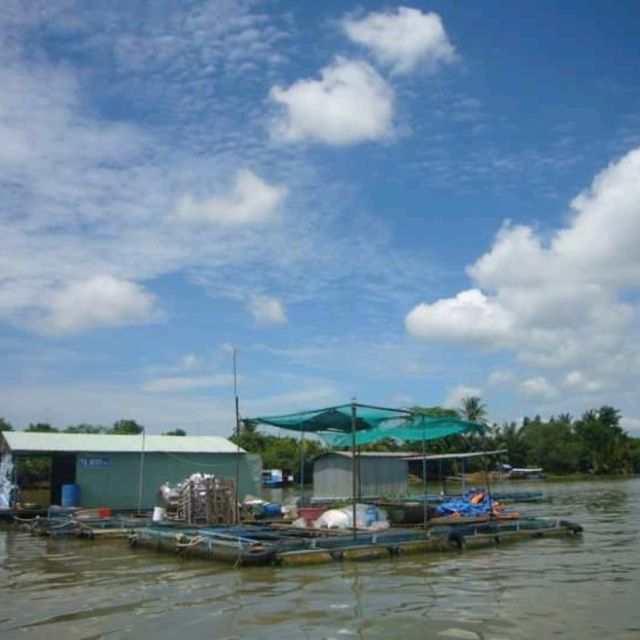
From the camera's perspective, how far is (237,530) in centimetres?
1730

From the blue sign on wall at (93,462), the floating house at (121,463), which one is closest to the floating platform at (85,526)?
the floating house at (121,463)

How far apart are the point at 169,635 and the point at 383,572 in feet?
18.1

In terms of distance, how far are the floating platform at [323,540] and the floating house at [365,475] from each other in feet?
56.6

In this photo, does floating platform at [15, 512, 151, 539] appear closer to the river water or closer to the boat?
the river water

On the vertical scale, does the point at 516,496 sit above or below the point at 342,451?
below

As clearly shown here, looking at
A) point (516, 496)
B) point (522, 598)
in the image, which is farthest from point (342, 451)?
point (522, 598)

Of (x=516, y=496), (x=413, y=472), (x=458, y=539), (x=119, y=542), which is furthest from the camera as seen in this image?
(x=413, y=472)

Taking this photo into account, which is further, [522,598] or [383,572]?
[383,572]

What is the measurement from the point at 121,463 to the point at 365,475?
13104mm

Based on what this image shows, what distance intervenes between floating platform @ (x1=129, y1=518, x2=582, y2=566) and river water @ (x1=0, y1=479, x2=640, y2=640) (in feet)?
1.18

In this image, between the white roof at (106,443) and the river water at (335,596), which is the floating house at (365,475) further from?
the river water at (335,596)

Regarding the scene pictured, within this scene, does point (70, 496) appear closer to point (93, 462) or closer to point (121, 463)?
point (93, 462)

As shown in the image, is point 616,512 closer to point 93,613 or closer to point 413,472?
point 93,613

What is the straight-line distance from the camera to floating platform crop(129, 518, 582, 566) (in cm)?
1446
